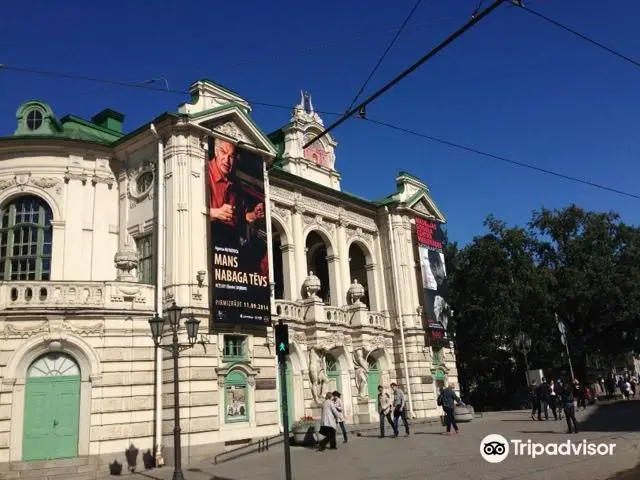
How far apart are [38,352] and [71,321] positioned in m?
1.23

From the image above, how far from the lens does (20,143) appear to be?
70.5 feet

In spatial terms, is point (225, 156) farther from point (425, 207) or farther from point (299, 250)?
point (425, 207)

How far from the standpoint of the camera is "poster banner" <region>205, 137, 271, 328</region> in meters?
20.3

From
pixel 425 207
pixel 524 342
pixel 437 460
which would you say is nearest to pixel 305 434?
pixel 437 460

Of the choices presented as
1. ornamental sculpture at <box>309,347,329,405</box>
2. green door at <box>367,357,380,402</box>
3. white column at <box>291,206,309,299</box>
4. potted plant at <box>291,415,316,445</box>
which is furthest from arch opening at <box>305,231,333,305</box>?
potted plant at <box>291,415,316,445</box>

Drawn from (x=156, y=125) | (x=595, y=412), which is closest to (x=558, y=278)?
(x=595, y=412)

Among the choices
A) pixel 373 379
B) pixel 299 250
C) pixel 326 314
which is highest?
pixel 299 250

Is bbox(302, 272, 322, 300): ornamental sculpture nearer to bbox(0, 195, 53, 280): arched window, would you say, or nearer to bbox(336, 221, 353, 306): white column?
bbox(336, 221, 353, 306): white column

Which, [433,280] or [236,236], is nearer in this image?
[236,236]

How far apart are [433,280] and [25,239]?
20665mm

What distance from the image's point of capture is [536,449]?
596 inches

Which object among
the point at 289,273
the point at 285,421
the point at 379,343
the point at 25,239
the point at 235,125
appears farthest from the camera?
the point at 379,343

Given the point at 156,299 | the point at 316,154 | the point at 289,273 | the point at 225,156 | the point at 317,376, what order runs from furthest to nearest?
1. the point at 316,154
2. the point at 289,273
3. the point at 317,376
4. the point at 225,156
5. the point at 156,299

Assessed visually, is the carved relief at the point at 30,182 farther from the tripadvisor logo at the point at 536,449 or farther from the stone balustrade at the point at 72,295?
the tripadvisor logo at the point at 536,449
